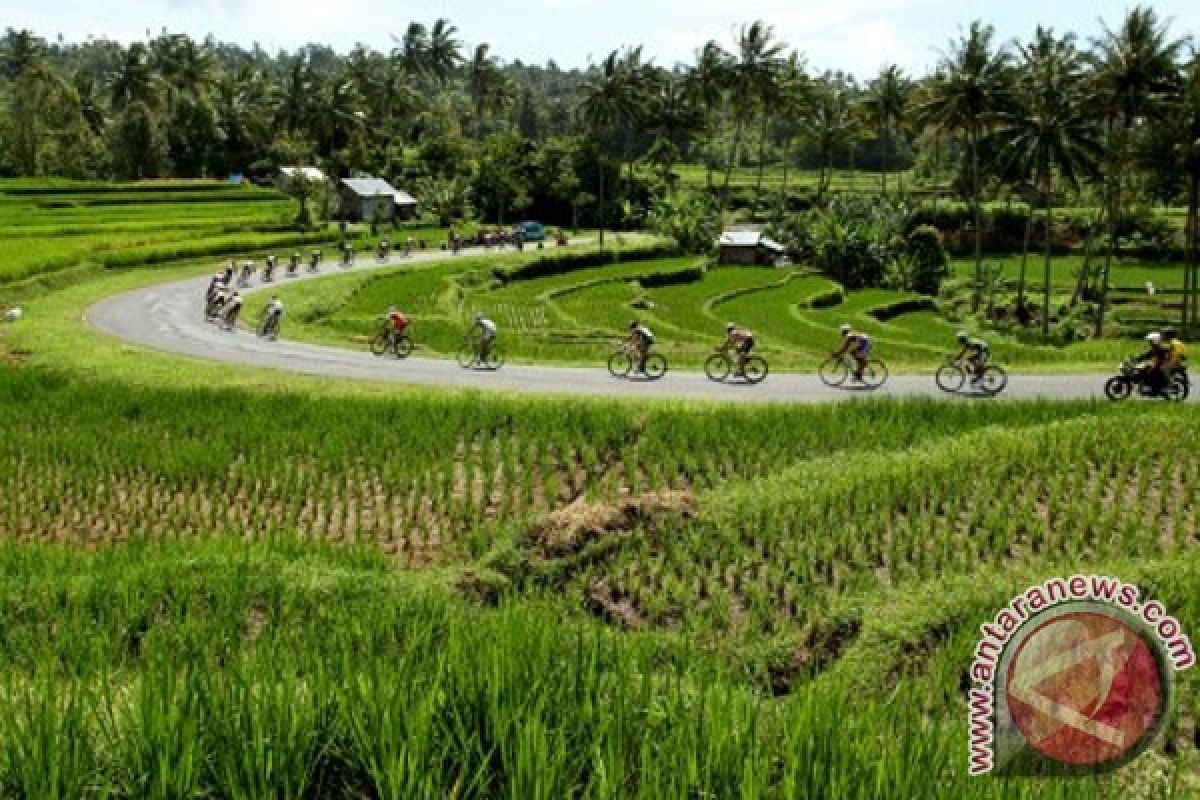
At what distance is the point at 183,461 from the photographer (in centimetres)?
1884

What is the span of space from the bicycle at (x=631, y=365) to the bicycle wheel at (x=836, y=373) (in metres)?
4.37

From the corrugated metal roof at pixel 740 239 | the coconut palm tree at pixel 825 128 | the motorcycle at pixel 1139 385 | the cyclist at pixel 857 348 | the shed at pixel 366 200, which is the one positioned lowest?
the motorcycle at pixel 1139 385

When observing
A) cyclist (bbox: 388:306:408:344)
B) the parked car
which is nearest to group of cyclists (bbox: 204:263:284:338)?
cyclist (bbox: 388:306:408:344)

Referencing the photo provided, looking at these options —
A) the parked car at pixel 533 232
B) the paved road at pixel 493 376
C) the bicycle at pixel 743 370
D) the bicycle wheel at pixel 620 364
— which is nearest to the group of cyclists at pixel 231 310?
the paved road at pixel 493 376

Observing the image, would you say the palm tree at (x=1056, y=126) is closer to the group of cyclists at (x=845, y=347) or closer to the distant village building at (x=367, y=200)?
the group of cyclists at (x=845, y=347)

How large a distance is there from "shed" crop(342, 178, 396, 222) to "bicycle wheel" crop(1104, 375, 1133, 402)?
73236 mm

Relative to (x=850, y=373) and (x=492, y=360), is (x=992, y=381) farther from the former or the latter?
(x=492, y=360)

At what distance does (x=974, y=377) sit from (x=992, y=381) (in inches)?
24.3

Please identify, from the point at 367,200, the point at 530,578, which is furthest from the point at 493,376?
the point at 367,200

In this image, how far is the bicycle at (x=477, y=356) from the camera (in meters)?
31.7

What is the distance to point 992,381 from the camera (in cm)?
2697

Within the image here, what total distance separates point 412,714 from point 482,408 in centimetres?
1628

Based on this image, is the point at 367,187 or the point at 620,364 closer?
the point at 620,364

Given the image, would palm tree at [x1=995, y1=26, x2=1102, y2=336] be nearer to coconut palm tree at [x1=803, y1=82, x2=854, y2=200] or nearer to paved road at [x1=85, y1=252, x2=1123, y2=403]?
paved road at [x1=85, y1=252, x2=1123, y2=403]
